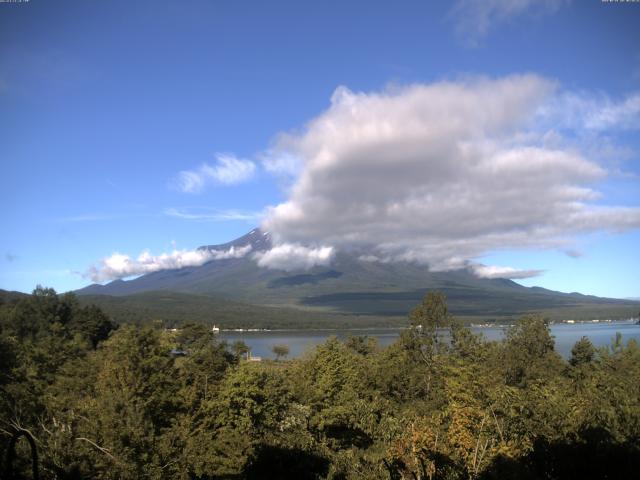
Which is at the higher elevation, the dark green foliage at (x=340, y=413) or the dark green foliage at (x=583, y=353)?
the dark green foliage at (x=340, y=413)

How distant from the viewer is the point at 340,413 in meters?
25.7

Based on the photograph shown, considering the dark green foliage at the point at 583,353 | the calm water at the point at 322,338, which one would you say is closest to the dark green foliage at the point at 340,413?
the dark green foliage at the point at 583,353

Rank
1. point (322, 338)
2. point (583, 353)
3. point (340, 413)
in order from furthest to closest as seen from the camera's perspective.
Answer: point (322, 338)
point (583, 353)
point (340, 413)

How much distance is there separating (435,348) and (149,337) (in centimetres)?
2155

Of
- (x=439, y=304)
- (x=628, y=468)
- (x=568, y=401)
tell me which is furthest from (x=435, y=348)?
(x=628, y=468)

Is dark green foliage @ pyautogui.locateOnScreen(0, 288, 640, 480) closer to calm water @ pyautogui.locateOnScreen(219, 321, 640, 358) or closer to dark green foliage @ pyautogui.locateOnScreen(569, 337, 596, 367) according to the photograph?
dark green foliage @ pyautogui.locateOnScreen(569, 337, 596, 367)

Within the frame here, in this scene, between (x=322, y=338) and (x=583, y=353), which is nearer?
(x=583, y=353)

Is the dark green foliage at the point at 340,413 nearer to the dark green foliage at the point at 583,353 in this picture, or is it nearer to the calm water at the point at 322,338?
the dark green foliage at the point at 583,353

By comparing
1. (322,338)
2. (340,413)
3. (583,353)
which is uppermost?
(340,413)

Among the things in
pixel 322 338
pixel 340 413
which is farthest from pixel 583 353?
pixel 322 338

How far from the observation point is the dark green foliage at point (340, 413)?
45.5 feet

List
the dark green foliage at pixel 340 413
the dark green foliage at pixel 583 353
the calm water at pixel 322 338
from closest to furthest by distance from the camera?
the dark green foliage at pixel 340 413 < the dark green foliage at pixel 583 353 < the calm water at pixel 322 338

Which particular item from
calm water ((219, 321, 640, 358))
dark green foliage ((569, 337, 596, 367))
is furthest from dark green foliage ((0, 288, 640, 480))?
calm water ((219, 321, 640, 358))

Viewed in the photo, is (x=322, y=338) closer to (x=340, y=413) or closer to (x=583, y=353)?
(x=583, y=353)
